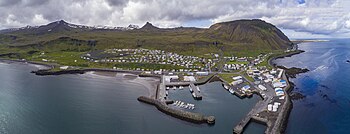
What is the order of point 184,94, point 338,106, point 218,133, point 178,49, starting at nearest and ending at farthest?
1. point 218,133
2. point 338,106
3. point 184,94
4. point 178,49

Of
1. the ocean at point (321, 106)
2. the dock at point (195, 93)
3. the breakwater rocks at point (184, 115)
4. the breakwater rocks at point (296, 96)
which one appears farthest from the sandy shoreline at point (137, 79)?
the breakwater rocks at point (296, 96)

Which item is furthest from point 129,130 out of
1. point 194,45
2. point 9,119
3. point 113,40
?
point 113,40

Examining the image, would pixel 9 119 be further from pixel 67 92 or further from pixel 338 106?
pixel 338 106

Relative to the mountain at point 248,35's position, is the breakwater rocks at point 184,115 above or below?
below

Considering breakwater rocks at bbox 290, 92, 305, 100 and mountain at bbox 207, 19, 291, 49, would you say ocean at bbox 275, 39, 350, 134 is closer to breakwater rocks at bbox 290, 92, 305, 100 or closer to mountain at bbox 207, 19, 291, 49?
breakwater rocks at bbox 290, 92, 305, 100

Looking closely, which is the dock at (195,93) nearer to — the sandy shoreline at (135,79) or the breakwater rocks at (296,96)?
the sandy shoreline at (135,79)

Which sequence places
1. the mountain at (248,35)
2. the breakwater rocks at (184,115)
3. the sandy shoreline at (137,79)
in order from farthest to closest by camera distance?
the mountain at (248,35)
the sandy shoreline at (137,79)
the breakwater rocks at (184,115)

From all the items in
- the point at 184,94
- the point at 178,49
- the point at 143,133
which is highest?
the point at 178,49

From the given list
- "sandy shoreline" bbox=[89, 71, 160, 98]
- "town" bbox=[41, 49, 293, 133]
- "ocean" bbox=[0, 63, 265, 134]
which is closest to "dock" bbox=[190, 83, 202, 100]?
"town" bbox=[41, 49, 293, 133]
